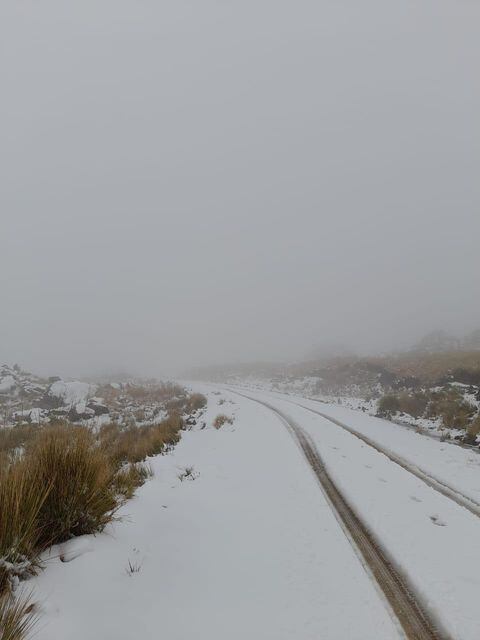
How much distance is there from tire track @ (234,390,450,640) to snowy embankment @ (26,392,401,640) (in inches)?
4.8

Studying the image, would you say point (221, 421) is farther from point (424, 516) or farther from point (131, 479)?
point (424, 516)

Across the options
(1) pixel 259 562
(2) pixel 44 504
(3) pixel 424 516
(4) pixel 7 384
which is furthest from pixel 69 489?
(4) pixel 7 384

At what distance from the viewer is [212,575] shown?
135 inches

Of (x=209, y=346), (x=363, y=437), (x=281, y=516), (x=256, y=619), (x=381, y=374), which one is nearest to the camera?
(x=256, y=619)

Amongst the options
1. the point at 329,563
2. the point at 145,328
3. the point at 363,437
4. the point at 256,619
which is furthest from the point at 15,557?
the point at 145,328

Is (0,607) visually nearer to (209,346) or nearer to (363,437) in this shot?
(363,437)

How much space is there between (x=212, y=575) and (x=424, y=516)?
3.33 meters

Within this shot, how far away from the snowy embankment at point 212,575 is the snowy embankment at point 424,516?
1.79 ft

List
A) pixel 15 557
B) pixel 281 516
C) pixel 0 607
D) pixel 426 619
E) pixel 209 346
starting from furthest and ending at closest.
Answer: pixel 209 346 → pixel 281 516 → pixel 426 619 → pixel 15 557 → pixel 0 607

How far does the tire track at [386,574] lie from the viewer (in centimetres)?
292

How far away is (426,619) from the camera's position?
3041 mm

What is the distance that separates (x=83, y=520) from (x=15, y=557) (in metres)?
0.88

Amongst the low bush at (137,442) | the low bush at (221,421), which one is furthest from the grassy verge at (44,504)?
the low bush at (221,421)

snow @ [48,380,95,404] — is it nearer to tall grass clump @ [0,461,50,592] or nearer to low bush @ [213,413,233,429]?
low bush @ [213,413,233,429]
